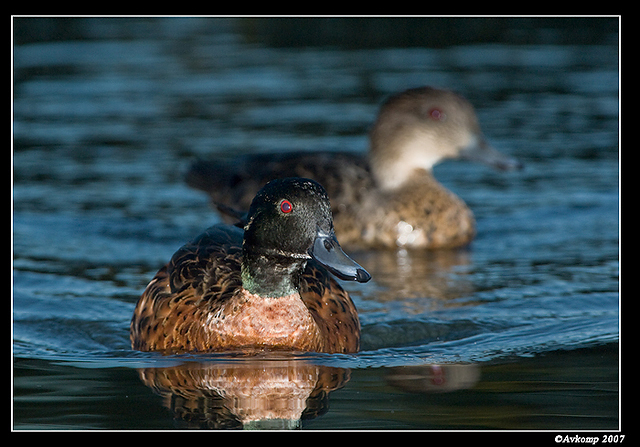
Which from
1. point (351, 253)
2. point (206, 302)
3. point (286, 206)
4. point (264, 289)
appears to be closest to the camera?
point (286, 206)

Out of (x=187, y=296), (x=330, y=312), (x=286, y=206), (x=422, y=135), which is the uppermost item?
(x=422, y=135)

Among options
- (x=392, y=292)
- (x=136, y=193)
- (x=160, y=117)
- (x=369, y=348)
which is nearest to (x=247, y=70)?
(x=160, y=117)

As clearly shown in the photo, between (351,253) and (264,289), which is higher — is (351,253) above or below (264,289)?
above

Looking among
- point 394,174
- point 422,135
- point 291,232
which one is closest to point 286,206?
point 291,232

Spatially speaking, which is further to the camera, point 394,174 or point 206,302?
point 394,174

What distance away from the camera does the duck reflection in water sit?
17.5ft

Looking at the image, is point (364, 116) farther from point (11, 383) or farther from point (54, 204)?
point (11, 383)

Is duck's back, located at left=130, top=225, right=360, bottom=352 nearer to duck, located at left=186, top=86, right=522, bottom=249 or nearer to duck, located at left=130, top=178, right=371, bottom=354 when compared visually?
duck, located at left=130, top=178, right=371, bottom=354

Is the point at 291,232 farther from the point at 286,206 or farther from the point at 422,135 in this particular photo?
the point at 422,135

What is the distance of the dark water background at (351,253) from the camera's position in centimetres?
586

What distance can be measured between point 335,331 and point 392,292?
6.20 feet

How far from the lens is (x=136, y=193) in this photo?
37.0 ft

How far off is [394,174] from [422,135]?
51 centimetres

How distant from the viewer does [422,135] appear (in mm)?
10586
